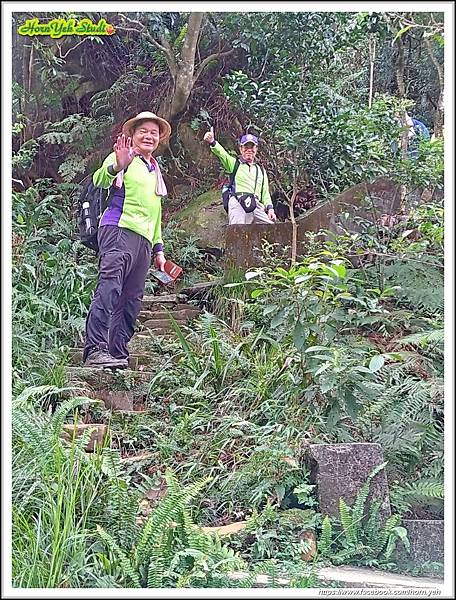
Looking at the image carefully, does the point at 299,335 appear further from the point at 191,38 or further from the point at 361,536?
the point at 191,38

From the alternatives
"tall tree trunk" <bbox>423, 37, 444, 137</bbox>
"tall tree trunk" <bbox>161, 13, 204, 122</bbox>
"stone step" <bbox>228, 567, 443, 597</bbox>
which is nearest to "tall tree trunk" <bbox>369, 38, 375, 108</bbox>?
"tall tree trunk" <bbox>423, 37, 444, 137</bbox>

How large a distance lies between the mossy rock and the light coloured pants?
0.42 ft

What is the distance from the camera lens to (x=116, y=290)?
176 inches

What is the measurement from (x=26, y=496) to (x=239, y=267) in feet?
7.91

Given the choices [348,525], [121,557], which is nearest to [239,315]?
[348,525]

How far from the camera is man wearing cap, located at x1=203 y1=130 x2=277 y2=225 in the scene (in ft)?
16.4

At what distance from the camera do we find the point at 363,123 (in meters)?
5.27

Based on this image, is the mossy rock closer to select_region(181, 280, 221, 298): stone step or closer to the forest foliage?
the forest foliage

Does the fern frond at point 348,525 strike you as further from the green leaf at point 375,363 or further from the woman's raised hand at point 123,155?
the woman's raised hand at point 123,155

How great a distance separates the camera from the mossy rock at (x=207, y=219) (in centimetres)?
535

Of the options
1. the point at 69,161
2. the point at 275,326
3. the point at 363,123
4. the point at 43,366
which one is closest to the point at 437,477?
the point at 275,326

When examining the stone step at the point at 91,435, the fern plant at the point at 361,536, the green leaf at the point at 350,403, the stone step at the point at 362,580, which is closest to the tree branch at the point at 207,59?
the green leaf at the point at 350,403

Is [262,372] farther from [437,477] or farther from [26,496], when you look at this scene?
[26,496]

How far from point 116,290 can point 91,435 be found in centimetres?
101
